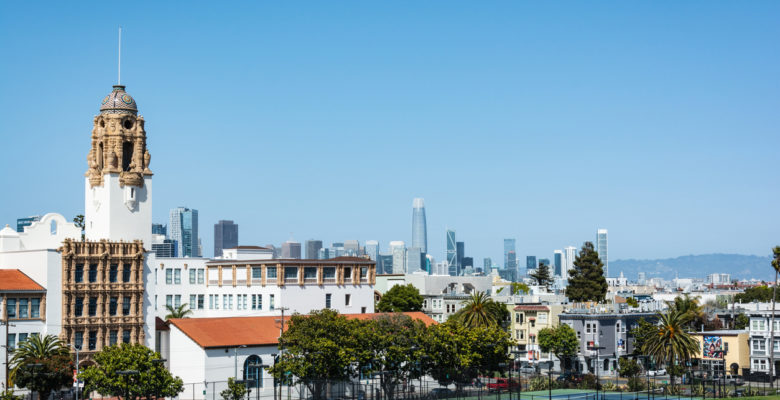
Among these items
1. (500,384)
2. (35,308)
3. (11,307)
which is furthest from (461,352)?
(11,307)

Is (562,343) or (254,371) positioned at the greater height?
(562,343)

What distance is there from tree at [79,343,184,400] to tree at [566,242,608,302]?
8781 centimetres

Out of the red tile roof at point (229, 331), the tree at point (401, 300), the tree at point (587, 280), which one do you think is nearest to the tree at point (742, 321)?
the tree at point (587, 280)

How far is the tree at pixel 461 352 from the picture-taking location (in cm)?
9350

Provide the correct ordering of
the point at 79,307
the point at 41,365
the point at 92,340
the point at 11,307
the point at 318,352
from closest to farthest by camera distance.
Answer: the point at 41,365
the point at 318,352
the point at 11,307
the point at 79,307
the point at 92,340

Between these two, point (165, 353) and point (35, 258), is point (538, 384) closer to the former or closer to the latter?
point (165, 353)

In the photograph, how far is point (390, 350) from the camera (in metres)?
91.3

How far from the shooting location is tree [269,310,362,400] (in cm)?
8819

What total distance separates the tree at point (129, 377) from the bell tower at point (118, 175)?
85.6ft

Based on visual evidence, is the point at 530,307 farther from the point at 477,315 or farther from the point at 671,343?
the point at 671,343

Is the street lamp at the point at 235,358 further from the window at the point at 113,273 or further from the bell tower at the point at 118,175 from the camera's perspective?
the bell tower at the point at 118,175

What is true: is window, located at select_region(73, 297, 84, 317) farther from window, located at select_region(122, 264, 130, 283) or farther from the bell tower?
the bell tower

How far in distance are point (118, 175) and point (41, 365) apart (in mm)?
30969

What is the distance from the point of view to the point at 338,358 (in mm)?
89188
